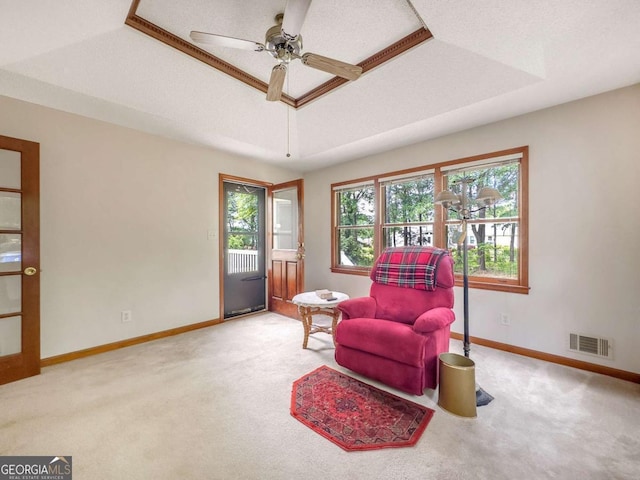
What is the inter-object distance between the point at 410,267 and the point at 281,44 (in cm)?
211

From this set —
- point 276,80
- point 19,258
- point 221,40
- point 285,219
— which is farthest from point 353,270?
point 19,258

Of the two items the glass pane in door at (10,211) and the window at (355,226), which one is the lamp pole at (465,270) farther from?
the glass pane in door at (10,211)

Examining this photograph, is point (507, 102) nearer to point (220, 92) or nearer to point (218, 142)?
point (220, 92)

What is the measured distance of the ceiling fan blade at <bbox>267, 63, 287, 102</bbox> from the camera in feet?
6.03

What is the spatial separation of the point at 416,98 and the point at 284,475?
123 inches

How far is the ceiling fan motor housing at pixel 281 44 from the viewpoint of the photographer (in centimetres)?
Result: 169

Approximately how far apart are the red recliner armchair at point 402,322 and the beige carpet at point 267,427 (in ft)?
0.76

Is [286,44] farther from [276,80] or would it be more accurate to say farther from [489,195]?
[489,195]

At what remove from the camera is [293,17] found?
144 cm

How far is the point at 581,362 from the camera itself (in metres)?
2.49


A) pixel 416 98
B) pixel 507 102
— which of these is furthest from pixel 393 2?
pixel 507 102

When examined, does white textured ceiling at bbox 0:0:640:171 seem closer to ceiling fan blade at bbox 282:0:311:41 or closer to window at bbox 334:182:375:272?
ceiling fan blade at bbox 282:0:311:41

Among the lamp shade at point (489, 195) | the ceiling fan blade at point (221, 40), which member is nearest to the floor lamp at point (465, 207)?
the lamp shade at point (489, 195)

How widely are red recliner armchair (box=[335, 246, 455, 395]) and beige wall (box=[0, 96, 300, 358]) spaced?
2327 mm
